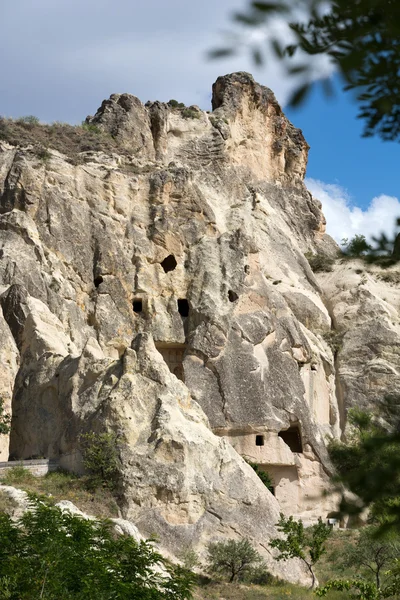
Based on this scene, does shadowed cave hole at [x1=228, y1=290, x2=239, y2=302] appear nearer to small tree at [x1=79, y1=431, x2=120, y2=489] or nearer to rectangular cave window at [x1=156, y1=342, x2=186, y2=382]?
rectangular cave window at [x1=156, y1=342, x2=186, y2=382]

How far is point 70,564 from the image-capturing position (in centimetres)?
1146

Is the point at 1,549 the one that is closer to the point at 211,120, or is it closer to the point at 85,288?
the point at 85,288

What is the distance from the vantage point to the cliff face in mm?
21297

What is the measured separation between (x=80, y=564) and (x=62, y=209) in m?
22.1

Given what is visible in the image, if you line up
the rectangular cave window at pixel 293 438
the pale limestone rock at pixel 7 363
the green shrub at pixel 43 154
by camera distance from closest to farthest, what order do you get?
the pale limestone rock at pixel 7 363, the rectangular cave window at pixel 293 438, the green shrub at pixel 43 154

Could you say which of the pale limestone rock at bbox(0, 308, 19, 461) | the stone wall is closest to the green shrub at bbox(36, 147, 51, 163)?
the pale limestone rock at bbox(0, 308, 19, 461)

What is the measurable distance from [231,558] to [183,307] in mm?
15574

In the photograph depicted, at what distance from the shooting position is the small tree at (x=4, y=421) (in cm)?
2389

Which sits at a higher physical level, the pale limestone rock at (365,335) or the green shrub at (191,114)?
the green shrub at (191,114)

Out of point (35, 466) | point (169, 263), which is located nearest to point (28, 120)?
point (169, 263)

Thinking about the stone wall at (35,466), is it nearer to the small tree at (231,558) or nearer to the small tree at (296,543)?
the small tree at (231,558)

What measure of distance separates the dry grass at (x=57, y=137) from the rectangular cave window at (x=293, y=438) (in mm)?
→ 13525

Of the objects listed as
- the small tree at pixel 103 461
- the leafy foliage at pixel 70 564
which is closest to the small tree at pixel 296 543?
the small tree at pixel 103 461

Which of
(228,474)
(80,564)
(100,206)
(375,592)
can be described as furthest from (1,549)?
(100,206)
